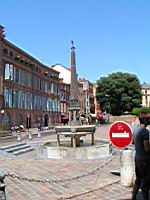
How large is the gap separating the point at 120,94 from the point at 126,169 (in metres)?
65.7

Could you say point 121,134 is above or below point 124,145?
above

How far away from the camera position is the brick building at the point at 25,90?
50.2 metres

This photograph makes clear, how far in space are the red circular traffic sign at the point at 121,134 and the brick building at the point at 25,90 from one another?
129 ft

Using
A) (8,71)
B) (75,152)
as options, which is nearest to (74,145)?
(75,152)

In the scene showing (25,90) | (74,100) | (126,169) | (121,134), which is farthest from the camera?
(25,90)

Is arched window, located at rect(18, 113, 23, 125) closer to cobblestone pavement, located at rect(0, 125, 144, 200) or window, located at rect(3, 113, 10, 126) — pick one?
window, located at rect(3, 113, 10, 126)

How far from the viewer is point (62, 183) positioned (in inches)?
351

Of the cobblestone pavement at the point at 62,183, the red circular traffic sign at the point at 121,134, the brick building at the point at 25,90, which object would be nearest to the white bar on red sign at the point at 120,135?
the red circular traffic sign at the point at 121,134

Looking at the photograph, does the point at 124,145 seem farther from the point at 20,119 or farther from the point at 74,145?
the point at 20,119

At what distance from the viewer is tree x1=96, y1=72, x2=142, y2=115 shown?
73.1 m

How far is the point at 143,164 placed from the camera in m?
6.60

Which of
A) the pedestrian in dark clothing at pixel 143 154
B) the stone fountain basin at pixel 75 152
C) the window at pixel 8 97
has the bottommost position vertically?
the stone fountain basin at pixel 75 152

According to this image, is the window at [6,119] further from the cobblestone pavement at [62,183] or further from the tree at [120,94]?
the cobblestone pavement at [62,183]

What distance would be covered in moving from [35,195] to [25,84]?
51904mm
